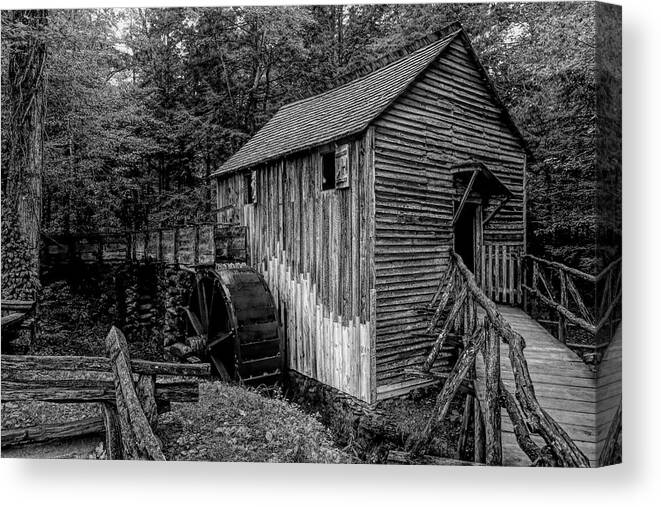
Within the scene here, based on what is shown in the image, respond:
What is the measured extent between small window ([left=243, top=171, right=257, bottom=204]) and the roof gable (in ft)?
1.03

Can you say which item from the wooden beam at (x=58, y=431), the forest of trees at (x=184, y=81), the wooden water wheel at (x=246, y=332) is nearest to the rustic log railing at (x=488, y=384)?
the forest of trees at (x=184, y=81)

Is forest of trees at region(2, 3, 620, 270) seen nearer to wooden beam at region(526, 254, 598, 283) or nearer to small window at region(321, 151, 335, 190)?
wooden beam at region(526, 254, 598, 283)

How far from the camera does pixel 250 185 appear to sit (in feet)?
20.3

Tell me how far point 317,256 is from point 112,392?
98.4 inches

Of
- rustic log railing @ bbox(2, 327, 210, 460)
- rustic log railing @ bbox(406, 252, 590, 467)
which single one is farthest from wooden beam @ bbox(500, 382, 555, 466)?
rustic log railing @ bbox(2, 327, 210, 460)

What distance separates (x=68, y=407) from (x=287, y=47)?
430 centimetres

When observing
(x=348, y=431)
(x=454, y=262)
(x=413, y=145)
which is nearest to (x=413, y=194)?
(x=413, y=145)

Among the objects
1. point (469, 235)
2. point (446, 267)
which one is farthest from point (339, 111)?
point (446, 267)

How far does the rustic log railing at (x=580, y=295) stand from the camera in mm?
4395

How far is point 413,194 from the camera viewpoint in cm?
484

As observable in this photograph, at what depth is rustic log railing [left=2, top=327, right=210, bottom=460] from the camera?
13.7ft

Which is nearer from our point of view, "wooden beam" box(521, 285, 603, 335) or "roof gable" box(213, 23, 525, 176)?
"wooden beam" box(521, 285, 603, 335)

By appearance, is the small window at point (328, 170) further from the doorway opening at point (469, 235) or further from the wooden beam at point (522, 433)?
the wooden beam at point (522, 433)

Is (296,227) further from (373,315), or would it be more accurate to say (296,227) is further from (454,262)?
(454,262)
